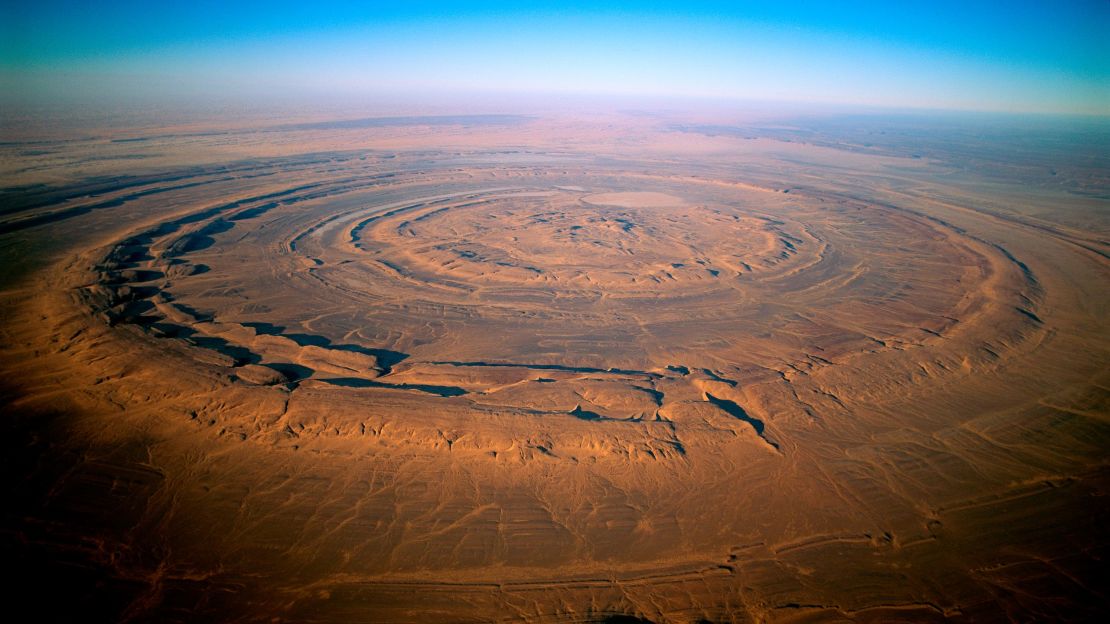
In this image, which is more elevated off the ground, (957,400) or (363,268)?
(363,268)

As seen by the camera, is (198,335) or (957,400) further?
(198,335)

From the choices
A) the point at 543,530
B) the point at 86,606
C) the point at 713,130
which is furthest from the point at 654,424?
the point at 713,130

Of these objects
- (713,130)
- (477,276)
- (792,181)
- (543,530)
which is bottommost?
(543,530)

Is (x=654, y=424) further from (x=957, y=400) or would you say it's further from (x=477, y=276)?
(x=477, y=276)

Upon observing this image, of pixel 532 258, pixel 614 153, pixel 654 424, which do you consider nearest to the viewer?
pixel 654 424

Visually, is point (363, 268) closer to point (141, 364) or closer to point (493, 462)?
point (141, 364)

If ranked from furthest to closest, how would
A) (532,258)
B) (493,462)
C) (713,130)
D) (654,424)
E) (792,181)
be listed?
(713,130) → (792,181) → (532,258) → (654,424) → (493,462)
